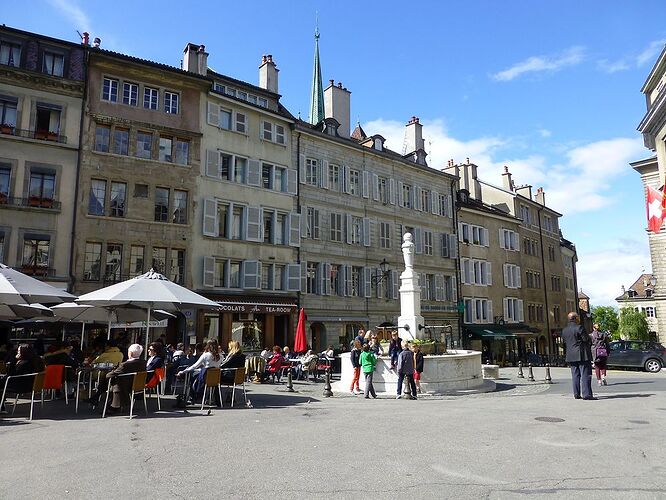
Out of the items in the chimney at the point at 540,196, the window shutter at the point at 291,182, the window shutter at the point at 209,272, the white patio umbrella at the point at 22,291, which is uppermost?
the chimney at the point at 540,196

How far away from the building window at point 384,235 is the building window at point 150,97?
1486 centimetres

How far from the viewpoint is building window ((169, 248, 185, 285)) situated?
80.5 feet

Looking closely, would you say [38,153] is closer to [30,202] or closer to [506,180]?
[30,202]

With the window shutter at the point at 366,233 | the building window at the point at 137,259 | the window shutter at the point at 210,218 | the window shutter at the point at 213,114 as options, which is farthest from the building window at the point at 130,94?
the window shutter at the point at 366,233

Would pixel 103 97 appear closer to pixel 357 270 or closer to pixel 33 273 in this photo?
pixel 33 273

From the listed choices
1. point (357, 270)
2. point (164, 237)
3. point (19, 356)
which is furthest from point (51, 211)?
point (357, 270)

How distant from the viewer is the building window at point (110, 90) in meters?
24.2

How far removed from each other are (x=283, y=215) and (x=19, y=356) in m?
19.7

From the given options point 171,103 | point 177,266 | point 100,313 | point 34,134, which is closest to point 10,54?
point 34,134

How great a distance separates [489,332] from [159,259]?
78.3ft

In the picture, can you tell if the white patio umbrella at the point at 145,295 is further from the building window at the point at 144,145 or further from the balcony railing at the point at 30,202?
the building window at the point at 144,145

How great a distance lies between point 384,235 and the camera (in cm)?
3331

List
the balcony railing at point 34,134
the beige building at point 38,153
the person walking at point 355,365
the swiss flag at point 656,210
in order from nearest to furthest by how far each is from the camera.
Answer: the person walking at point 355,365 → the swiss flag at point 656,210 → the beige building at point 38,153 → the balcony railing at point 34,134

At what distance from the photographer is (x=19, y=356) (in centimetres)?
968
